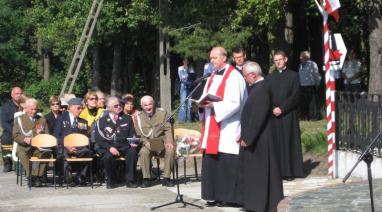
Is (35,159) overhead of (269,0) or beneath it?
beneath

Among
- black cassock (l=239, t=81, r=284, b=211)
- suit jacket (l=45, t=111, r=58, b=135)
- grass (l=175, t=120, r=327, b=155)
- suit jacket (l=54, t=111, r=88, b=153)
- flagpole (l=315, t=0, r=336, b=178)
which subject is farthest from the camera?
grass (l=175, t=120, r=327, b=155)

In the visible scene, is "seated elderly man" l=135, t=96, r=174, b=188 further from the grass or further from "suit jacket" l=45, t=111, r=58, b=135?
the grass

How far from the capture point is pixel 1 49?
45.4 meters

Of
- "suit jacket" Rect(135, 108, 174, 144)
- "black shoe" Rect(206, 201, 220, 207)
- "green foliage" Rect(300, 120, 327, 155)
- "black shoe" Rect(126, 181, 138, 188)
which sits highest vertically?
"suit jacket" Rect(135, 108, 174, 144)

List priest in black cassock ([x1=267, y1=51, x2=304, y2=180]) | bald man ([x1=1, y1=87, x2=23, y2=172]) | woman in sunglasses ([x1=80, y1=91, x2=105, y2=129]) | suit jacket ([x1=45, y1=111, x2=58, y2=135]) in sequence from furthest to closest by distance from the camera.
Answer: bald man ([x1=1, y1=87, x2=23, y2=172]), woman in sunglasses ([x1=80, y1=91, x2=105, y2=129]), suit jacket ([x1=45, y1=111, x2=58, y2=135]), priest in black cassock ([x1=267, y1=51, x2=304, y2=180])

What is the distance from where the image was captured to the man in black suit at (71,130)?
1619 centimetres

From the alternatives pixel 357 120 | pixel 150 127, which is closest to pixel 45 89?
pixel 150 127

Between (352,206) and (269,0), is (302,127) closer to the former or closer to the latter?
(269,0)

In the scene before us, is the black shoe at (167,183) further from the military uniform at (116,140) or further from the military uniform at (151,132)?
the military uniform at (116,140)

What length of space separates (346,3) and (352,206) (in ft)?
62.3

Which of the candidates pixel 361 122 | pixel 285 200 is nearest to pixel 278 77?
pixel 361 122

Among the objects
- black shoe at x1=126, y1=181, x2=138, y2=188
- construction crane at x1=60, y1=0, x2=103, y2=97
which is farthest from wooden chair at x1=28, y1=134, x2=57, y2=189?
construction crane at x1=60, y1=0, x2=103, y2=97

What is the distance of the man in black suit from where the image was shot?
53.1 ft

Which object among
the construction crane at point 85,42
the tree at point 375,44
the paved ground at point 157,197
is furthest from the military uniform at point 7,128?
the tree at point 375,44
